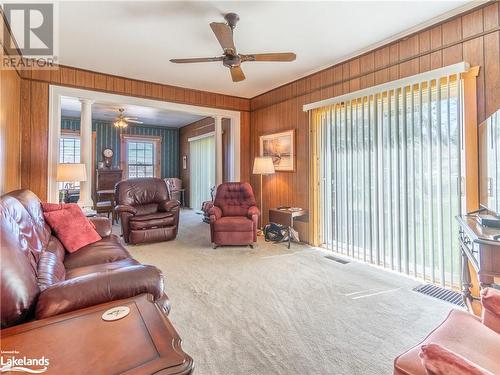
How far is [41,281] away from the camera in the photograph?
1352 mm

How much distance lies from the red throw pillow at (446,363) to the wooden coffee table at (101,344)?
69 centimetres

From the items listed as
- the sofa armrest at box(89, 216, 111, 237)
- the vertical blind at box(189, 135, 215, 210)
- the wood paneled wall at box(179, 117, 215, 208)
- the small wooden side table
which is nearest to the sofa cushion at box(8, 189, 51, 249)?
the sofa armrest at box(89, 216, 111, 237)

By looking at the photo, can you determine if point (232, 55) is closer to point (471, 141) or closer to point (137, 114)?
point (471, 141)

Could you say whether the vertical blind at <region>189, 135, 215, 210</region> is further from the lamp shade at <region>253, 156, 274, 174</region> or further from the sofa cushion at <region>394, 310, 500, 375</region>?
the sofa cushion at <region>394, 310, 500, 375</region>

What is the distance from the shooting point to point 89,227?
2.71 meters

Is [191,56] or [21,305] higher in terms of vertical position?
[191,56]

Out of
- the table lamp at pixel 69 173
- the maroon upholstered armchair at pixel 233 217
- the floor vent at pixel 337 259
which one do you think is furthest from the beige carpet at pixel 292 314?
the table lamp at pixel 69 173

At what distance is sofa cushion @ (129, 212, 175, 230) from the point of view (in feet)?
14.2

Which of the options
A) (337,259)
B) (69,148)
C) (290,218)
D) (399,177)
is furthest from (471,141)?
(69,148)

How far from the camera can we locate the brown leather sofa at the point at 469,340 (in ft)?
3.27

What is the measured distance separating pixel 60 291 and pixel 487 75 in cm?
358

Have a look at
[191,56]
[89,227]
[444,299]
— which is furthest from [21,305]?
[191,56]

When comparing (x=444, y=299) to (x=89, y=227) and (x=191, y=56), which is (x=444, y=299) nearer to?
(x=89, y=227)

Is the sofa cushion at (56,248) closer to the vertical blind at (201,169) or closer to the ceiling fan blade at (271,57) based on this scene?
the ceiling fan blade at (271,57)
